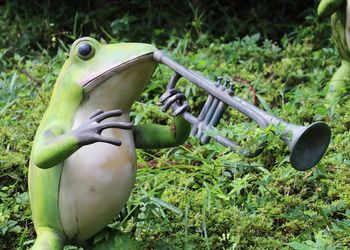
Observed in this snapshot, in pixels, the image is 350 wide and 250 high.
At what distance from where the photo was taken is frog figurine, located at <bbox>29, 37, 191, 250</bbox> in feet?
7.49

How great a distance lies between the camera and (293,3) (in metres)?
5.55

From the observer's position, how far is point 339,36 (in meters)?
3.66

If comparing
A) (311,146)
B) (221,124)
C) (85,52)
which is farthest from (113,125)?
(221,124)

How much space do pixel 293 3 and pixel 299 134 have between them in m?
3.47

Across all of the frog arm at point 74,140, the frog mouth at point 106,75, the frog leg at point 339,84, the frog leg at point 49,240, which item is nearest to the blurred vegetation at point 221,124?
the frog leg at point 339,84

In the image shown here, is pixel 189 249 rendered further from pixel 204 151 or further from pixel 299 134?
pixel 204 151

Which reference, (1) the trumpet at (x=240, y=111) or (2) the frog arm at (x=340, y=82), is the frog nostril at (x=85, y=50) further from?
(2) the frog arm at (x=340, y=82)

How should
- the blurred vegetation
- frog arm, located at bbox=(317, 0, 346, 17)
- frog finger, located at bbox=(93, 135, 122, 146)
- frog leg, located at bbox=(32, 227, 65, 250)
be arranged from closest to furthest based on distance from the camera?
frog finger, located at bbox=(93, 135, 122, 146) < frog leg, located at bbox=(32, 227, 65, 250) < the blurred vegetation < frog arm, located at bbox=(317, 0, 346, 17)

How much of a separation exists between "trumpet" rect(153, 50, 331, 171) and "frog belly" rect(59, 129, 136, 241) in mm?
260

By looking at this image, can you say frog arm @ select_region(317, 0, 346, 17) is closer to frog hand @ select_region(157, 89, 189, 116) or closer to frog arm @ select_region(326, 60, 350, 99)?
frog arm @ select_region(326, 60, 350, 99)

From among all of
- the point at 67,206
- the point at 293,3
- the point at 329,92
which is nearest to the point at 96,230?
the point at 67,206

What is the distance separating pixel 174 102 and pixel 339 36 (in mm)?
1467

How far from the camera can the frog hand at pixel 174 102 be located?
246 centimetres

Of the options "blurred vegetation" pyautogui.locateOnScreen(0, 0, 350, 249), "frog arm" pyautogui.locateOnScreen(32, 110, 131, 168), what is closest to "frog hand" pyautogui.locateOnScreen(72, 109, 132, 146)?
"frog arm" pyautogui.locateOnScreen(32, 110, 131, 168)
